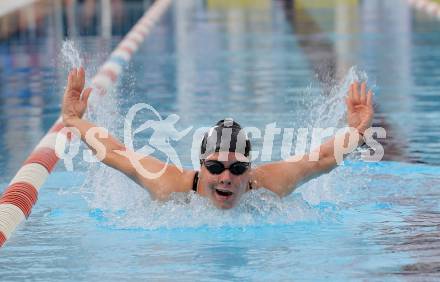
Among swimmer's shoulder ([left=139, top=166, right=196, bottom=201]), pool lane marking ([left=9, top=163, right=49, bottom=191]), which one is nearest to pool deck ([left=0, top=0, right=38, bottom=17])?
pool lane marking ([left=9, top=163, right=49, bottom=191])

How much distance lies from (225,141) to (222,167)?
15cm

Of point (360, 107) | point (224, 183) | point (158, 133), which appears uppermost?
point (360, 107)

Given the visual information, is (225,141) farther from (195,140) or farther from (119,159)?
(195,140)

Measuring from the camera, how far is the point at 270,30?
17922 mm

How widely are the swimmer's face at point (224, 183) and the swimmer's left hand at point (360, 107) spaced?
1.78 ft

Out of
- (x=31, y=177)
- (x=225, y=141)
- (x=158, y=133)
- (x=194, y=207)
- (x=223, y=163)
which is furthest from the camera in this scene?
(x=158, y=133)

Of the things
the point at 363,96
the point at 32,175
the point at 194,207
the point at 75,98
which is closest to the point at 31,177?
the point at 32,175

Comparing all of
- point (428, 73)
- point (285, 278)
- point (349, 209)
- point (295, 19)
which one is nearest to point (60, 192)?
point (349, 209)

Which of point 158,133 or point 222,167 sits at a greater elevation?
point 222,167

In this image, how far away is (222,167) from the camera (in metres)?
5.60

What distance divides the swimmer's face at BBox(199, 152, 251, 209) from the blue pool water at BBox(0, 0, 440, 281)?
0.07m

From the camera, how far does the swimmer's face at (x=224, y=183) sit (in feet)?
18.4

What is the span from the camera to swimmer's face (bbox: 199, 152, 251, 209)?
5.61 metres

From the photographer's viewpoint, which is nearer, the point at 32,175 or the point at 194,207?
the point at 194,207
